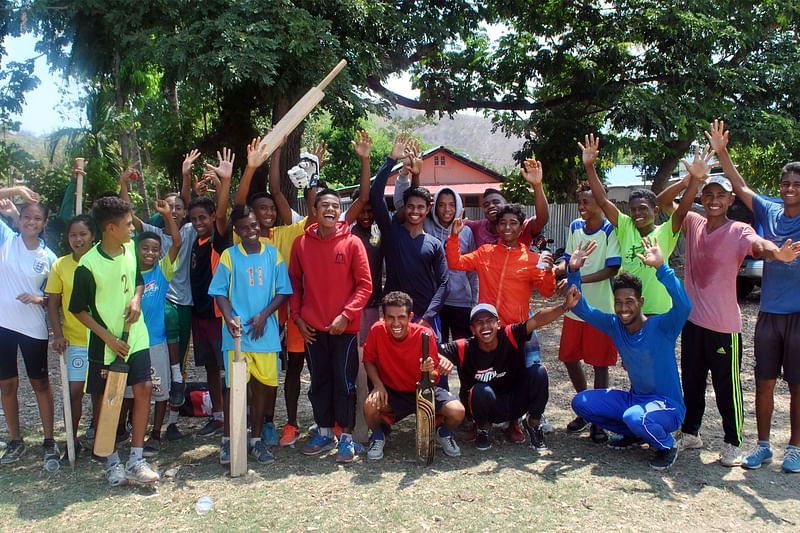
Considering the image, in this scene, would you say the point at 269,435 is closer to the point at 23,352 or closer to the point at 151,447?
the point at 151,447

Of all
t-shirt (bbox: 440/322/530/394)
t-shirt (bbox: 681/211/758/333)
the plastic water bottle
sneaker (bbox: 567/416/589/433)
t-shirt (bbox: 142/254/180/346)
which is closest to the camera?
the plastic water bottle

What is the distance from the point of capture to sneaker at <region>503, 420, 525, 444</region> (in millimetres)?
5117

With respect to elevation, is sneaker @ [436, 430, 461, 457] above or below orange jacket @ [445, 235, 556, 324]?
below

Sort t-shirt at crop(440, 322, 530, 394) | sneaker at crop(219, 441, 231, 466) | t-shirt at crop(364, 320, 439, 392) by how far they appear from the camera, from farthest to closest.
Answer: t-shirt at crop(440, 322, 530, 394), t-shirt at crop(364, 320, 439, 392), sneaker at crop(219, 441, 231, 466)

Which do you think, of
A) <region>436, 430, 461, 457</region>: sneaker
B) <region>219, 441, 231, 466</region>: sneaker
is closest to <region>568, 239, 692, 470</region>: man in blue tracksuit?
<region>436, 430, 461, 457</region>: sneaker

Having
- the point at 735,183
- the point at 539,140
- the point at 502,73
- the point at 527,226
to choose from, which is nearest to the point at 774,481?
the point at 735,183

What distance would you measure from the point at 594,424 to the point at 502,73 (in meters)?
8.36

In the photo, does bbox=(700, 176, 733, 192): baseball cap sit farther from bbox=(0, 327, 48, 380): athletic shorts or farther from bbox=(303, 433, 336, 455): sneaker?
bbox=(0, 327, 48, 380): athletic shorts

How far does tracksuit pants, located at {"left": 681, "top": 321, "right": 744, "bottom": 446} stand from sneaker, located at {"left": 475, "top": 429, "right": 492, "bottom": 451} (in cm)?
143

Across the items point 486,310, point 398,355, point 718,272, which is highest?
point 718,272

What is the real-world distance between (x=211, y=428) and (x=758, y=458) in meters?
3.98

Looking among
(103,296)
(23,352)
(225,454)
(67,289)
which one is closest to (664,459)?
(225,454)

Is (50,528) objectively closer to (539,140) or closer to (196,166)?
(539,140)

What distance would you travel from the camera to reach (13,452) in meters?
4.91
